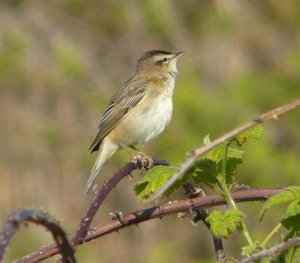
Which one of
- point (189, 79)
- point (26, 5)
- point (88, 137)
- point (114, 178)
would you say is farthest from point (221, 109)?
point (114, 178)

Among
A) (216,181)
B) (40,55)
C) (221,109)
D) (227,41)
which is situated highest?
(40,55)

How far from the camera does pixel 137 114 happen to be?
6.41 meters

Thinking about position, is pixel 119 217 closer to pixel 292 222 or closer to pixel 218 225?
pixel 218 225

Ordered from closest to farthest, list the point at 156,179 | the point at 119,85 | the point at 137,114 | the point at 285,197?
the point at 285,197
the point at 156,179
the point at 137,114
the point at 119,85

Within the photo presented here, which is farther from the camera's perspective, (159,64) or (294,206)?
(159,64)

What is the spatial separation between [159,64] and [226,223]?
5519 mm

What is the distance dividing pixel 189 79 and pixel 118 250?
246 cm

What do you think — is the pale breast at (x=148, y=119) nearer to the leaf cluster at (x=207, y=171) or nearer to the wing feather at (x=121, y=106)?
the wing feather at (x=121, y=106)

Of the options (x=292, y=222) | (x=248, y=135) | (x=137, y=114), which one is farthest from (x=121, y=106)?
(x=292, y=222)

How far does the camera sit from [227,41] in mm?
12445

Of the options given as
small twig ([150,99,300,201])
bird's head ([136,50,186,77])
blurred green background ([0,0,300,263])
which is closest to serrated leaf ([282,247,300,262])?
small twig ([150,99,300,201])

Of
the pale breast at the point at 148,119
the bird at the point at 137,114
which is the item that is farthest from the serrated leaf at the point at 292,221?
the pale breast at the point at 148,119

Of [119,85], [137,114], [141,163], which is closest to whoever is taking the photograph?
[141,163]

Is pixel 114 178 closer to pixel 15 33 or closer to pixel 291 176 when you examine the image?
pixel 291 176
